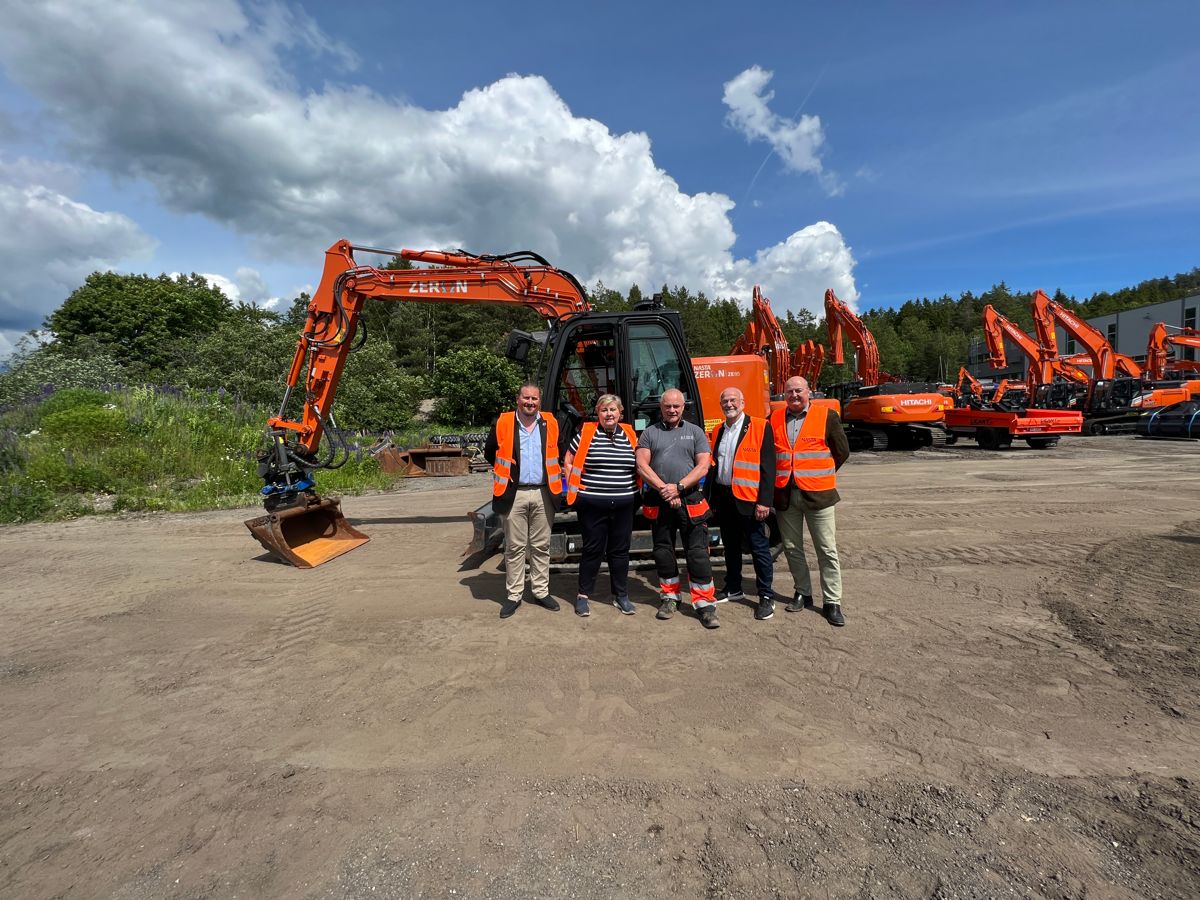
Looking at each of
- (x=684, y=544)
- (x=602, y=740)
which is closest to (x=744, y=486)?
(x=684, y=544)

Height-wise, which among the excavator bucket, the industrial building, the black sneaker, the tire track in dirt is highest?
the industrial building

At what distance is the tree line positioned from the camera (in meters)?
20.4

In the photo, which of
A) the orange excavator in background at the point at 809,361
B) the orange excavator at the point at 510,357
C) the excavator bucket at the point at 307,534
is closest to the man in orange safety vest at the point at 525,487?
→ the orange excavator at the point at 510,357

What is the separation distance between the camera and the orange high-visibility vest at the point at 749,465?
4617mm

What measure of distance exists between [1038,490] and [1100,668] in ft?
25.2

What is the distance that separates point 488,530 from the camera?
588cm

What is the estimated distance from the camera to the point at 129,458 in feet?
37.8

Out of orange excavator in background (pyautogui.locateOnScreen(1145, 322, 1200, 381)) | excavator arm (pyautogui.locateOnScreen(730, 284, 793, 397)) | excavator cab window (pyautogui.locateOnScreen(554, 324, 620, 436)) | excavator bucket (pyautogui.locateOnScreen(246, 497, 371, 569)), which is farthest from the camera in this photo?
orange excavator in background (pyautogui.locateOnScreen(1145, 322, 1200, 381))

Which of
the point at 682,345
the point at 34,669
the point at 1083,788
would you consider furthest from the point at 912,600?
the point at 34,669

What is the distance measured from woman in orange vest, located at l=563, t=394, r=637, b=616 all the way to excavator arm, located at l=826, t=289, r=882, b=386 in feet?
60.6

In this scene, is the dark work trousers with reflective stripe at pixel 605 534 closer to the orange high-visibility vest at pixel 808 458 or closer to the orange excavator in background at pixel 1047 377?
the orange high-visibility vest at pixel 808 458

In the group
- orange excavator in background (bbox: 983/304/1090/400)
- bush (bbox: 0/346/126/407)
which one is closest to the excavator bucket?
bush (bbox: 0/346/126/407)

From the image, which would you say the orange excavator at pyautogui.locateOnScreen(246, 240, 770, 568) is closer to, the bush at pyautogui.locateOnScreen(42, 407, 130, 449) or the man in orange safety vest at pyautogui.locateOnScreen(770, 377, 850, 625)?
the man in orange safety vest at pyautogui.locateOnScreen(770, 377, 850, 625)

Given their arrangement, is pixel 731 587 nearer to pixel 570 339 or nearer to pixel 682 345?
pixel 682 345
